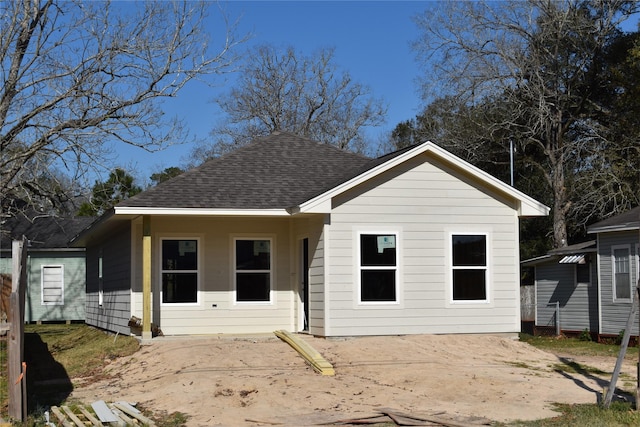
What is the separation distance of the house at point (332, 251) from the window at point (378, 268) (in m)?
0.02

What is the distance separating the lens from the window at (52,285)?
33.2m

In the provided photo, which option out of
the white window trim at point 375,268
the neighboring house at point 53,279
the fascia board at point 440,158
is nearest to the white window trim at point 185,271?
the fascia board at point 440,158

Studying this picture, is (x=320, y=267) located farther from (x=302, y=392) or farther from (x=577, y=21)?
(x=577, y=21)

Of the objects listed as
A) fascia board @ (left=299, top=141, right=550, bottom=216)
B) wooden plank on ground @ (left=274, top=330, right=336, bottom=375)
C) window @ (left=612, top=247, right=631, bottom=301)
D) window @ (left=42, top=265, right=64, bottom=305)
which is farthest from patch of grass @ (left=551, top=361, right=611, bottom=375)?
window @ (left=42, top=265, right=64, bottom=305)

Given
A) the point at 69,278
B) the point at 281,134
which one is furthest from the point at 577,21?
the point at 69,278

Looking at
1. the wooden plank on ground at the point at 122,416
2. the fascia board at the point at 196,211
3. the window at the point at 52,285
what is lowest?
the wooden plank on ground at the point at 122,416

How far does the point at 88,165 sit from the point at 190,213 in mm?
4422

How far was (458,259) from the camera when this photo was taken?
18328mm

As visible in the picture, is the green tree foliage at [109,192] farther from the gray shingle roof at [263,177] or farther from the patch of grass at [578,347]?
the patch of grass at [578,347]

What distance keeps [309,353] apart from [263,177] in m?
6.07

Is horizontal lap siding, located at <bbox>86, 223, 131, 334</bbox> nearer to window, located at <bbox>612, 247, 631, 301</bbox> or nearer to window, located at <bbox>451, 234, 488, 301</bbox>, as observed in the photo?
window, located at <bbox>451, 234, 488, 301</bbox>

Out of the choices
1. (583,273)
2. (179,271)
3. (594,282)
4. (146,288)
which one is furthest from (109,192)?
(594,282)

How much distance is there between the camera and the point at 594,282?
25.0 metres

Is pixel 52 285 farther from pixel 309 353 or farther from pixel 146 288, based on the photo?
pixel 309 353
